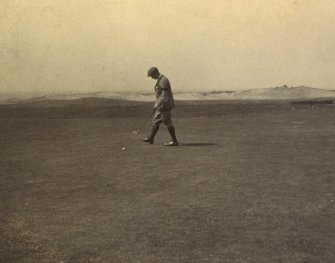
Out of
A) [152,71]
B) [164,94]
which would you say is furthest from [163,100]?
[152,71]

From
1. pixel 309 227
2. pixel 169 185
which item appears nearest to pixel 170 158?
pixel 169 185

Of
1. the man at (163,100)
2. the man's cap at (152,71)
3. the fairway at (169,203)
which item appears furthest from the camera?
the man at (163,100)

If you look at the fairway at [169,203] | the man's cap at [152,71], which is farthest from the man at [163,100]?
the fairway at [169,203]

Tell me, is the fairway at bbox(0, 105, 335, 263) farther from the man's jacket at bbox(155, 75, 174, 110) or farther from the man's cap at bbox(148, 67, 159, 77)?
the man's cap at bbox(148, 67, 159, 77)

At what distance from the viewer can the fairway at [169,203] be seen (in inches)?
195

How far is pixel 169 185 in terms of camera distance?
791cm

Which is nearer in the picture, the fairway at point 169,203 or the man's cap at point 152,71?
the fairway at point 169,203

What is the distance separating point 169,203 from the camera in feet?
22.2

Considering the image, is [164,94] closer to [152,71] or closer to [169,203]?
[152,71]

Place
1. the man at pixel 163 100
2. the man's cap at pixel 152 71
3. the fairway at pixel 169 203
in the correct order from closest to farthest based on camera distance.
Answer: the fairway at pixel 169 203 → the man's cap at pixel 152 71 → the man at pixel 163 100

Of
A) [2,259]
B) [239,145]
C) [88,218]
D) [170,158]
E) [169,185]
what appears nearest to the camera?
[2,259]

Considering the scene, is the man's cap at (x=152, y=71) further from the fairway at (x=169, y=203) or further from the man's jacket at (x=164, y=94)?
the fairway at (x=169, y=203)

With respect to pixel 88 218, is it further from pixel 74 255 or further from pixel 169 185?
pixel 169 185

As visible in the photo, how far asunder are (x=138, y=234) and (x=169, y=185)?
8.20 ft
